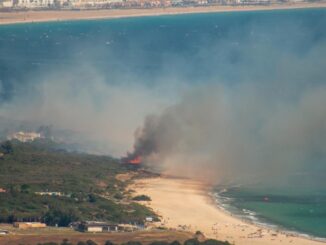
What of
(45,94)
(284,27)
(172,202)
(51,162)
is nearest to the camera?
(172,202)

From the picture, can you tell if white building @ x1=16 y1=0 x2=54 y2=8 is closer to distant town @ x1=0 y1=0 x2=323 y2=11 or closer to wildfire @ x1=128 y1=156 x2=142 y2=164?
distant town @ x1=0 y1=0 x2=323 y2=11

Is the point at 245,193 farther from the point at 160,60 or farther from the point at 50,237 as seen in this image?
the point at 160,60

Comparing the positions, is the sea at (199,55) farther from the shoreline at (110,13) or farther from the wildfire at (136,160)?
the wildfire at (136,160)

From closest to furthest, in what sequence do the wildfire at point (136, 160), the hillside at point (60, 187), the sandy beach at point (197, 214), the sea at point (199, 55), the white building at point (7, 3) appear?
the sandy beach at point (197, 214), the hillside at point (60, 187), the sea at point (199, 55), the wildfire at point (136, 160), the white building at point (7, 3)

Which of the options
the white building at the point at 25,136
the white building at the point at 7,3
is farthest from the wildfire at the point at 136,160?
the white building at the point at 7,3

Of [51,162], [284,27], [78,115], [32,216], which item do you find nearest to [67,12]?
[284,27]

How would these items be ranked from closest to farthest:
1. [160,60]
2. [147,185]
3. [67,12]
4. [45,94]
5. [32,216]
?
1. [32,216]
2. [147,185]
3. [45,94]
4. [160,60]
5. [67,12]

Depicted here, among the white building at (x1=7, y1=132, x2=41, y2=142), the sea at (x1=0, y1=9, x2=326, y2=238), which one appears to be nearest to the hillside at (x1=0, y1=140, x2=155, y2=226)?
the white building at (x1=7, y1=132, x2=41, y2=142)
